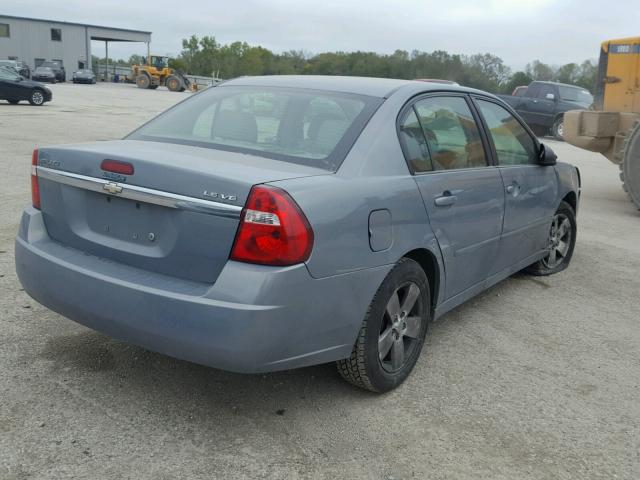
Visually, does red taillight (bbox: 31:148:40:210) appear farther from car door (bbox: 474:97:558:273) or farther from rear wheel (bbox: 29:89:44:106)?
rear wheel (bbox: 29:89:44:106)

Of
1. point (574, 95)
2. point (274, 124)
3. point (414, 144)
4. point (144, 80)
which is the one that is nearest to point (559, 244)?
point (414, 144)

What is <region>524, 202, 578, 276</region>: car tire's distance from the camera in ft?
18.3

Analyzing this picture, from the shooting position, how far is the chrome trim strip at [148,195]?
2.65 metres

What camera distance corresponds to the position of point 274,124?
3.42 meters

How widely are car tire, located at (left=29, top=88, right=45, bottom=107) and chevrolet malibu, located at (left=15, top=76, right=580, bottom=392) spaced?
73.9 ft

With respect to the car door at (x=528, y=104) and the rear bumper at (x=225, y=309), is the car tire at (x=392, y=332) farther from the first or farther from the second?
the car door at (x=528, y=104)

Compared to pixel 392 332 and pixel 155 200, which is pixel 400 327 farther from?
pixel 155 200

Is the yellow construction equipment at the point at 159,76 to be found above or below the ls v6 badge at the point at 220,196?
above

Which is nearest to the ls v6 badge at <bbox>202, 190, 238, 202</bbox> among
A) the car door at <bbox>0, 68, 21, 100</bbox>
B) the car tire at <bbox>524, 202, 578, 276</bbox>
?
the car tire at <bbox>524, 202, 578, 276</bbox>

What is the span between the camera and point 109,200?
296 centimetres

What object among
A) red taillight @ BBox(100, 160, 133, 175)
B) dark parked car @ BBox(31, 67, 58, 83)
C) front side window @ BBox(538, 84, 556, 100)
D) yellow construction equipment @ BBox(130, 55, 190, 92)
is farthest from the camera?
dark parked car @ BBox(31, 67, 58, 83)

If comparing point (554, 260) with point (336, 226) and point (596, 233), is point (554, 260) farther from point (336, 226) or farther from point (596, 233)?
point (336, 226)

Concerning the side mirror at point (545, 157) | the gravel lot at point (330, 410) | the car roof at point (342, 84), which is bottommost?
the gravel lot at point (330, 410)

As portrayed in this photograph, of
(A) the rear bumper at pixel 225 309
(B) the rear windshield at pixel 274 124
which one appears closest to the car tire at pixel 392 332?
(A) the rear bumper at pixel 225 309
